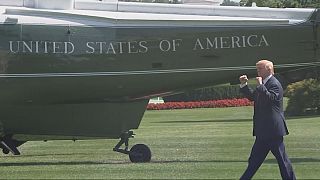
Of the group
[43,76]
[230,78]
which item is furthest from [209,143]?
[43,76]

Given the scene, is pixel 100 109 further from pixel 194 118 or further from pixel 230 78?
pixel 194 118

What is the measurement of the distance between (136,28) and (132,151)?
2536 mm

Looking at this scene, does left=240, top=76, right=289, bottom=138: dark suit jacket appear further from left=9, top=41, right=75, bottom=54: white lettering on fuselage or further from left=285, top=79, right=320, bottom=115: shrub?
left=285, top=79, right=320, bottom=115: shrub

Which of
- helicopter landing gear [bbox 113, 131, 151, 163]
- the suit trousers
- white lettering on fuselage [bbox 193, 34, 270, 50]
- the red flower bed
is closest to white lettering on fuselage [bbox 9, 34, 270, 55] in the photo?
white lettering on fuselage [bbox 193, 34, 270, 50]

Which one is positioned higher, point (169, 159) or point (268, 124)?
point (268, 124)

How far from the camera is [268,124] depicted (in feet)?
36.1

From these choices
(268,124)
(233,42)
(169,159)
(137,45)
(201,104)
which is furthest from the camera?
(201,104)

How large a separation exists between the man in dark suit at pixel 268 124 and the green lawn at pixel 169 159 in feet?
4.94

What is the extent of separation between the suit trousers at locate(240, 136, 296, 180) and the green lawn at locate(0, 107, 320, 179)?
1.46 m

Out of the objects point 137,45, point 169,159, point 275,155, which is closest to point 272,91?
point 275,155

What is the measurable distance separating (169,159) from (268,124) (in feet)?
17.9

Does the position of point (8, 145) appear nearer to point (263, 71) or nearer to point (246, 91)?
point (246, 91)

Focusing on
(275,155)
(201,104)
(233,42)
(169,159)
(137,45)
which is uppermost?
(233,42)

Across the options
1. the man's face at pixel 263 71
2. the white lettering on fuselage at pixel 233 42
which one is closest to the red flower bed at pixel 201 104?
the white lettering on fuselage at pixel 233 42
